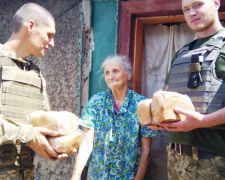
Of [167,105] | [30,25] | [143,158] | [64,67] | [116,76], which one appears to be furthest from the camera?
[64,67]

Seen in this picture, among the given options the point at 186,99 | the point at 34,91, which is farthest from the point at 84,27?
the point at 186,99

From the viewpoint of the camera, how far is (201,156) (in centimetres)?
229

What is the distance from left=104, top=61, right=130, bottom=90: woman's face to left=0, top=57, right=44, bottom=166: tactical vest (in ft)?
2.95

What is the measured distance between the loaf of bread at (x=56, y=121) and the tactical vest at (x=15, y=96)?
14cm

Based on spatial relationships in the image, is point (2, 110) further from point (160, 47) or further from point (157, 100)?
point (160, 47)

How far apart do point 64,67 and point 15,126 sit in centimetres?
185

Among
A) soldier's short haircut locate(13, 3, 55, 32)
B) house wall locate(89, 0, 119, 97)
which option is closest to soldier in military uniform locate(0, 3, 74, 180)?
soldier's short haircut locate(13, 3, 55, 32)

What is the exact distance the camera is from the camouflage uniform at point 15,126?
2.15 meters

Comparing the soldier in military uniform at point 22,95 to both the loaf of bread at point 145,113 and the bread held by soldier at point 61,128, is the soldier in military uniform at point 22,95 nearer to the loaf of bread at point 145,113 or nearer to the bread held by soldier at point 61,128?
the bread held by soldier at point 61,128

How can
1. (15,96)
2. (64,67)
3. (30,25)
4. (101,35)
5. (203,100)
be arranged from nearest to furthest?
(203,100) → (15,96) → (30,25) → (101,35) → (64,67)

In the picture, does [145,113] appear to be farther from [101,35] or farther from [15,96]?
[101,35]

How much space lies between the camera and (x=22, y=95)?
Result: 7.96 feet

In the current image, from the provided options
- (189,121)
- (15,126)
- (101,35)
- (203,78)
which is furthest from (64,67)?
(189,121)

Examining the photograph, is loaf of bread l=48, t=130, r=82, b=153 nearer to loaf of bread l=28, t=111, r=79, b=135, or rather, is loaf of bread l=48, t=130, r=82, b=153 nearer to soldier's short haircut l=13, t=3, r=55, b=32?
loaf of bread l=28, t=111, r=79, b=135
